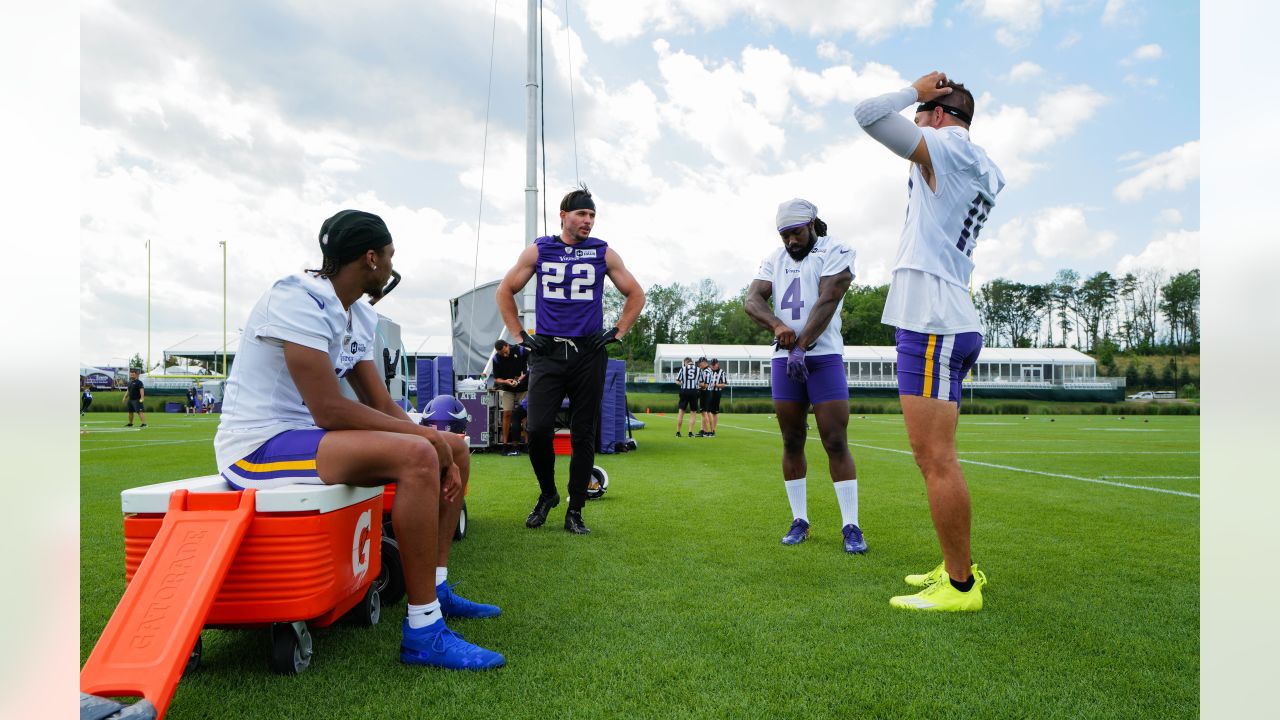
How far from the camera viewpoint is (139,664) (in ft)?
5.81

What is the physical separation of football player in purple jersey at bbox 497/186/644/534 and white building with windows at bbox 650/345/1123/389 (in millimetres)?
41918

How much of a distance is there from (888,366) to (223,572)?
5117 centimetres

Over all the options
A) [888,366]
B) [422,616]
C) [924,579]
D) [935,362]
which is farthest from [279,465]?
[888,366]

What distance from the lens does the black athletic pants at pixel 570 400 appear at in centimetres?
473

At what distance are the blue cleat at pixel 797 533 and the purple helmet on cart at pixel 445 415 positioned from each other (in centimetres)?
204

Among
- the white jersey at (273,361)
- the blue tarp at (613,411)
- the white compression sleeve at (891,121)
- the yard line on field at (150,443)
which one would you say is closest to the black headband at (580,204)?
the white compression sleeve at (891,121)

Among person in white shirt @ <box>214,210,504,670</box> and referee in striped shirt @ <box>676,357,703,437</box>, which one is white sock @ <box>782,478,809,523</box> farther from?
referee in striped shirt @ <box>676,357,703,437</box>

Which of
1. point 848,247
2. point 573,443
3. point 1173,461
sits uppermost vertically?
point 848,247

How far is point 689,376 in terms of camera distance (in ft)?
54.9

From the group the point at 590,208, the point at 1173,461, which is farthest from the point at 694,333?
the point at 590,208

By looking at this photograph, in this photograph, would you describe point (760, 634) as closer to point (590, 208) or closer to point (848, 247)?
point (848, 247)

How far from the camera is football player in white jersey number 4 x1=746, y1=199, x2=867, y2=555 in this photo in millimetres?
4234

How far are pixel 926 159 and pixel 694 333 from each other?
270 feet
